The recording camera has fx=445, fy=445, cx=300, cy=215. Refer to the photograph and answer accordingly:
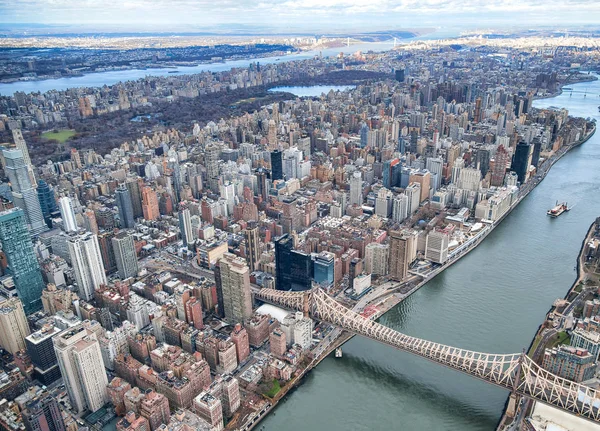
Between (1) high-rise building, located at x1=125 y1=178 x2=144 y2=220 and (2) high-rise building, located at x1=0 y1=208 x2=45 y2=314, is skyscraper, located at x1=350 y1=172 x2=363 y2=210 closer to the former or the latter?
(1) high-rise building, located at x1=125 y1=178 x2=144 y2=220

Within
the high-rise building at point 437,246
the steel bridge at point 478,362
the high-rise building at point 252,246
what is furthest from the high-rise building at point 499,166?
the high-rise building at point 252,246

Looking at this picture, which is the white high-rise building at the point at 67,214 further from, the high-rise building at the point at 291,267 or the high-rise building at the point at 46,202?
the high-rise building at the point at 291,267

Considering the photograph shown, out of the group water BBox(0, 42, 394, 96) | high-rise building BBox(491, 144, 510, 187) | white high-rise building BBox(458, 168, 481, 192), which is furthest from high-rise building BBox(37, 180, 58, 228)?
water BBox(0, 42, 394, 96)

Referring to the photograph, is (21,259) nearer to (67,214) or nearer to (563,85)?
(67,214)

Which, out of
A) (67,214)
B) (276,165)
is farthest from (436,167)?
(67,214)

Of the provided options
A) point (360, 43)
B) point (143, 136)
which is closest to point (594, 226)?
point (143, 136)
